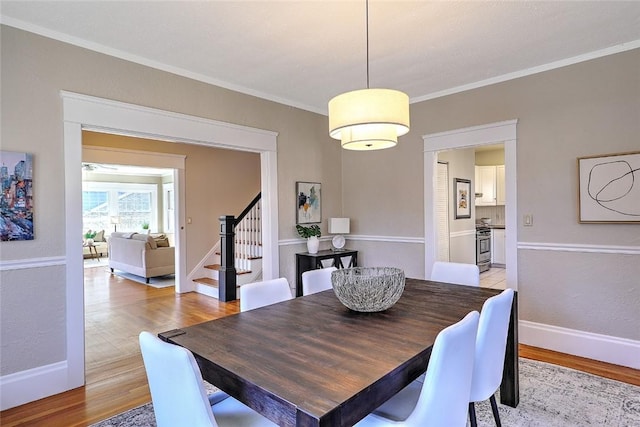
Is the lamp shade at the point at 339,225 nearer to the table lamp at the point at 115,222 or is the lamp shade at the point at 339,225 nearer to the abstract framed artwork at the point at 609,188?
the abstract framed artwork at the point at 609,188

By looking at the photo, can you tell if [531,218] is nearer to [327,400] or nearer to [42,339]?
[327,400]

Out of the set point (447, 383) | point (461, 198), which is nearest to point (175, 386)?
point (447, 383)

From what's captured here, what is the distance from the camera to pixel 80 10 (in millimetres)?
2342

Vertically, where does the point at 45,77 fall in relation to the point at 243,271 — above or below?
above

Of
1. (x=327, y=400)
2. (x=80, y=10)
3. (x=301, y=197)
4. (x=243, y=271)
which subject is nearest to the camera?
(x=327, y=400)

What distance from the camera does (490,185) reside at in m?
7.45

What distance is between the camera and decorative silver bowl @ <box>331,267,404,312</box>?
1.88 m

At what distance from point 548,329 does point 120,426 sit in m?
3.57

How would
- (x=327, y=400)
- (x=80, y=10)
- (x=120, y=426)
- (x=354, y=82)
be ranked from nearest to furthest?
1. (x=327, y=400)
2. (x=120, y=426)
3. (x=80, y=10)
4. (x=354, y=82)

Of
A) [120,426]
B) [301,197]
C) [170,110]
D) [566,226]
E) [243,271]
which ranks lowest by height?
[120,426]

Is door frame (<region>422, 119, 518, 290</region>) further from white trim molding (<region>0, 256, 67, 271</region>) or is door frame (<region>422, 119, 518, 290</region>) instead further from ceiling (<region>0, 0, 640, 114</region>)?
white trim molding (<region>0, 256, 67, 271</region>)

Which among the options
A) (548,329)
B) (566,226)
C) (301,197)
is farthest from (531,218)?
(301,197)

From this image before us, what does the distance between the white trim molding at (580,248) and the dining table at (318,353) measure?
4.74 feet

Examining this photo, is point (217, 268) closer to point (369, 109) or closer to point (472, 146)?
point (472, 146)
